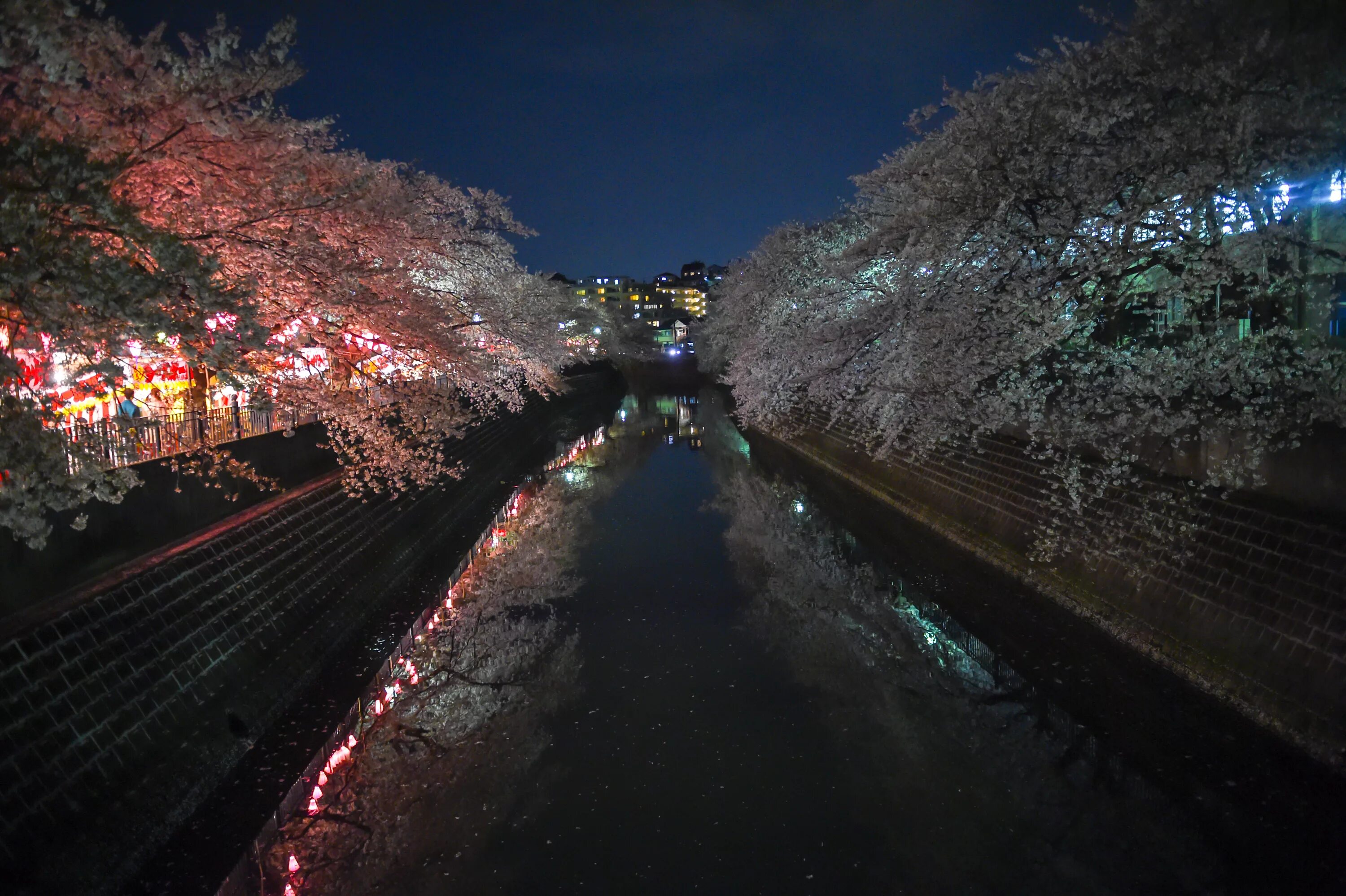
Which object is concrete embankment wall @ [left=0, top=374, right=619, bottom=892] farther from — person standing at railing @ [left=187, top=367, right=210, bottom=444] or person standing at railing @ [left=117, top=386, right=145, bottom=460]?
person standing at railing @ [left=187, top=367, right=210, bottom=444]

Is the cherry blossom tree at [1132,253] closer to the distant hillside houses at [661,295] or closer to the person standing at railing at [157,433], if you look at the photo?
the person standing at railing at [157,433]

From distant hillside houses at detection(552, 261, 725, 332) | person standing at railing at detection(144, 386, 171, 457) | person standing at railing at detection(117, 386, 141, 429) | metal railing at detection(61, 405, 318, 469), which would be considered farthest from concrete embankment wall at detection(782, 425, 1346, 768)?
distant hillside houses at detection(552, 261, 725, 332)

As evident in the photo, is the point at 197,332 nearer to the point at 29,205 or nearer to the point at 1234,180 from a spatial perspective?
the point at 29,205

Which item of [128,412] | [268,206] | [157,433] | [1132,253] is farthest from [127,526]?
[1132,253]

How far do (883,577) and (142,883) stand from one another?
1044 cm

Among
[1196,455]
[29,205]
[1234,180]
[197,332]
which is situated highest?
[1234,180]

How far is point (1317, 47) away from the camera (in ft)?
22.6

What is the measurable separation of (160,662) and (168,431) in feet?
9.43

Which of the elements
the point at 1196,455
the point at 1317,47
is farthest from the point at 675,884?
the point at 1317,47

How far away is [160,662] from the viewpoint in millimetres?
7484

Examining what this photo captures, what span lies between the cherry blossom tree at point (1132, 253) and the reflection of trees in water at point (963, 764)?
107 inches

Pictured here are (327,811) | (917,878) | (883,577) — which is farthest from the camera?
(883,577)

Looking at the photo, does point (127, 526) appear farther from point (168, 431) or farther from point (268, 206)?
point (268, 206)

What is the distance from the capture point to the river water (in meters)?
5.61
